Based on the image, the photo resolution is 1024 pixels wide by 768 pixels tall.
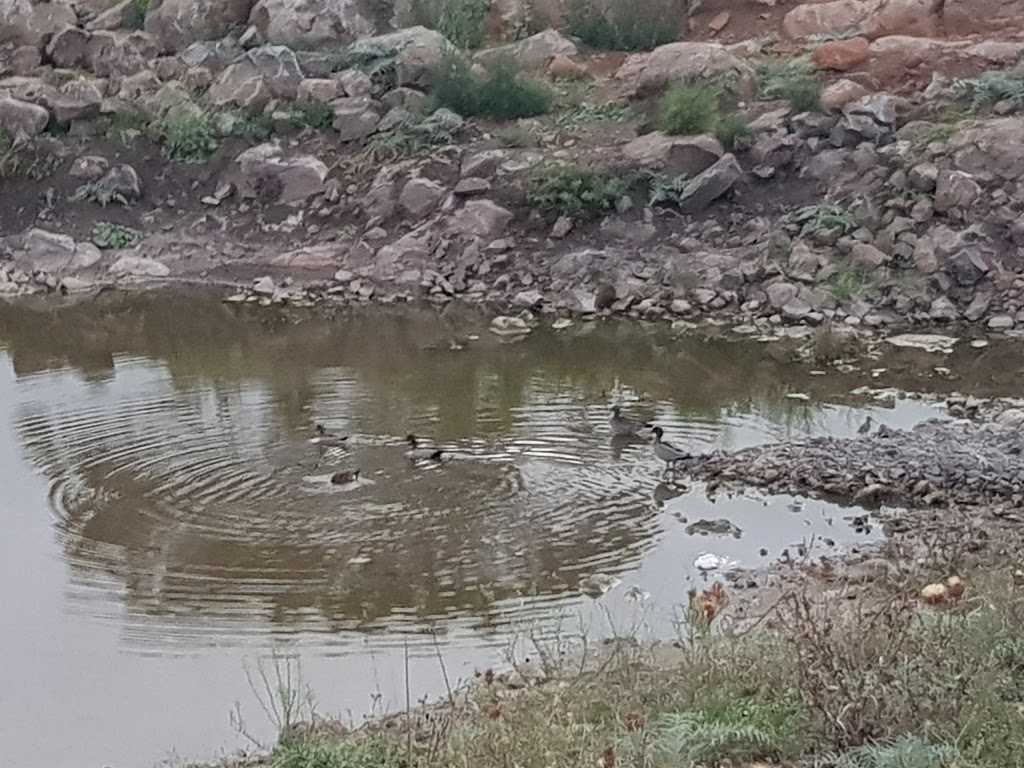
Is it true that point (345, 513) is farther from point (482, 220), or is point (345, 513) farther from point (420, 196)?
point (420, 196)

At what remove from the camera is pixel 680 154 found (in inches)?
552

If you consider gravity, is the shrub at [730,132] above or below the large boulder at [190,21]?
below

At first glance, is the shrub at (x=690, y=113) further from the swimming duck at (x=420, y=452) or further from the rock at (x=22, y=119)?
the rock at (x=22, y=119)

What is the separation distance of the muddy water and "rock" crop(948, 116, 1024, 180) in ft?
8.45

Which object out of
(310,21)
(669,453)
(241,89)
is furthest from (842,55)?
(669,453)

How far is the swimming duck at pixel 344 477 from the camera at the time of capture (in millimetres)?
8234

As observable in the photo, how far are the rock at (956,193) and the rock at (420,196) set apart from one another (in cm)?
459

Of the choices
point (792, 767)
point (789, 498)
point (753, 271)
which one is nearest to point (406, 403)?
point (789, 498)

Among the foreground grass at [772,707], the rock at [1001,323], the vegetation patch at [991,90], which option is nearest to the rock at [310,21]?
the vegetation patch at [991,90]

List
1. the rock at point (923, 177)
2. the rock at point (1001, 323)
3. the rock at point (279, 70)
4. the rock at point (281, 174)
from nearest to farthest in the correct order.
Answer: the rock at point (1001, 323) → the rock at point (923, 177) → the rock at point (281, 174) → the rock at point (279, 70)

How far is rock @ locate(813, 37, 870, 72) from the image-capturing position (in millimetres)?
15102


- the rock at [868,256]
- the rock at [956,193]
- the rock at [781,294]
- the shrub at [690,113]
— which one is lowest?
the rock at [781,294]

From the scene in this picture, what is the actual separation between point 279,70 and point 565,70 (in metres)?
3.14

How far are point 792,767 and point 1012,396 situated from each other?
6690mm
